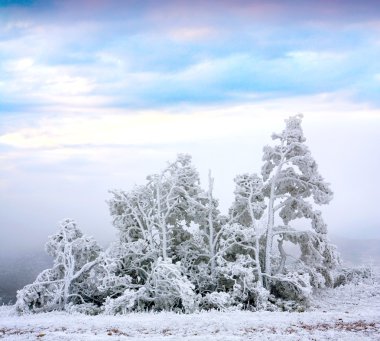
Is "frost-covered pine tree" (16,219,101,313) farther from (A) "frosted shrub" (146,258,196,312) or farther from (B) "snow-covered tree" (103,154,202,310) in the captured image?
(A) "frosted shrub" (146,258,196,312)

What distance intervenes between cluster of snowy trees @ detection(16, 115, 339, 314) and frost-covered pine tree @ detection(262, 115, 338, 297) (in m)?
0.05

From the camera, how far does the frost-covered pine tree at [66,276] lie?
905 inches

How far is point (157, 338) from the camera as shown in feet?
41.9

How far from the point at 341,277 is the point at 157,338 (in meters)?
19.4

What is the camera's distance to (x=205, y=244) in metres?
25.2

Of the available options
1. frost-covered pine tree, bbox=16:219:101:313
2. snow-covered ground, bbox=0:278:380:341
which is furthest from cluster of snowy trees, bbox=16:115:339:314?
snow-covered ground, bbox=0:278:380:341

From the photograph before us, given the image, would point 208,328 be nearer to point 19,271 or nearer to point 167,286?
point 167,286

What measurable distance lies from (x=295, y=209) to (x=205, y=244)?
5380mm

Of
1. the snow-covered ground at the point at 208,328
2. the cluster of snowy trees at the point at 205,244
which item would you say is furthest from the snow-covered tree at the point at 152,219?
the snow-covered ground at the point at 208,328

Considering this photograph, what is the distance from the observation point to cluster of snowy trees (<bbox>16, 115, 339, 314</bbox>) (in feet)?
76.3

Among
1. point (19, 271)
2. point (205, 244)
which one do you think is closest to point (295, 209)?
point (205, 244)

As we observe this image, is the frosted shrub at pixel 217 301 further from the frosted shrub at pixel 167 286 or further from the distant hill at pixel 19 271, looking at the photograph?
the distant hill at pixel 19 271

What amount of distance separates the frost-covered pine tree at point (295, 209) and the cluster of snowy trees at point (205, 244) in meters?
0.05

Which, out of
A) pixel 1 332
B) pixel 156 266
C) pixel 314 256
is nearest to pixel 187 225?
pixel 156 266
